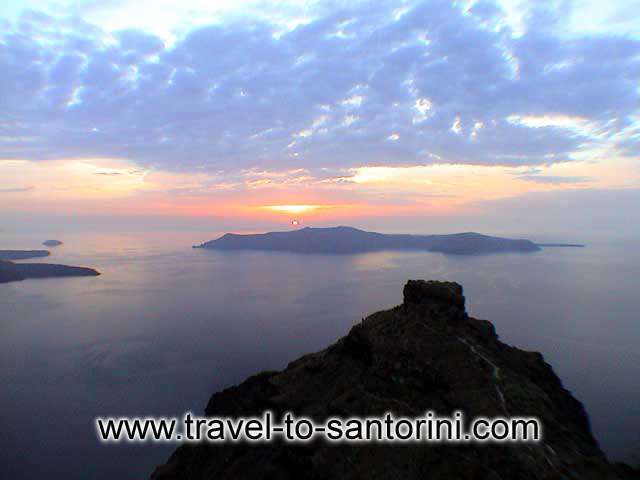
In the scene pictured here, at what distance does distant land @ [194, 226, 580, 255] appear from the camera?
16150 cm

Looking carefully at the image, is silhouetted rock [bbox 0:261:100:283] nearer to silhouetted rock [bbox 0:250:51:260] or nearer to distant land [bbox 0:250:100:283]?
distant land [bbox 0:250:100:283]

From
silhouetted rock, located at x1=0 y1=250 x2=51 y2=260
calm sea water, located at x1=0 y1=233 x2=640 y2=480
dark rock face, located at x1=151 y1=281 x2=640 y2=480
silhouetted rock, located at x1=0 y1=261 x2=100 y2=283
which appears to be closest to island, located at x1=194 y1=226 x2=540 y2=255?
calm sea water, located at x1=0 y1=233 x2=640 y2=480

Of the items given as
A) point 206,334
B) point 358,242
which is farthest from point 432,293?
point 358,242

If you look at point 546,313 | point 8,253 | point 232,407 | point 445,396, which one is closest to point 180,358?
point 232,407

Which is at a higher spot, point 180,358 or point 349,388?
point 349,388

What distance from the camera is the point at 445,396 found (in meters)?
18.0

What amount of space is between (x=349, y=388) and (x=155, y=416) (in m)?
19.9

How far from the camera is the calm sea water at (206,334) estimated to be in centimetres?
2866

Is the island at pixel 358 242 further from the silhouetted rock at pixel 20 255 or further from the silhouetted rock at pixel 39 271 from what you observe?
the silhouetted rock at pixel 39 271

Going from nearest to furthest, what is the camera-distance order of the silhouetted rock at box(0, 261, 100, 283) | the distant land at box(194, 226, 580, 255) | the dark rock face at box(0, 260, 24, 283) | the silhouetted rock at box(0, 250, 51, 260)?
1. the dark rock face at box(0, 260, 24, 283)
2. the silhouetted rock at box(0, 261, 100, 283)
3. the silhouetted rock at box(0, 250, 51, 260)
4. the distant land at box(194, 226, 580, 255)

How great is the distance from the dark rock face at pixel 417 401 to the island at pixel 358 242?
13450 cm

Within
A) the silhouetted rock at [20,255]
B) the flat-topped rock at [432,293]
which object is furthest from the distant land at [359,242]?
the flat-topped rock at [432,293]

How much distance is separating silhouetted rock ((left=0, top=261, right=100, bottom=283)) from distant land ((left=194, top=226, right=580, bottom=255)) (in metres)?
81.6

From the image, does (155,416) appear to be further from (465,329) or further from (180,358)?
(465,329)
